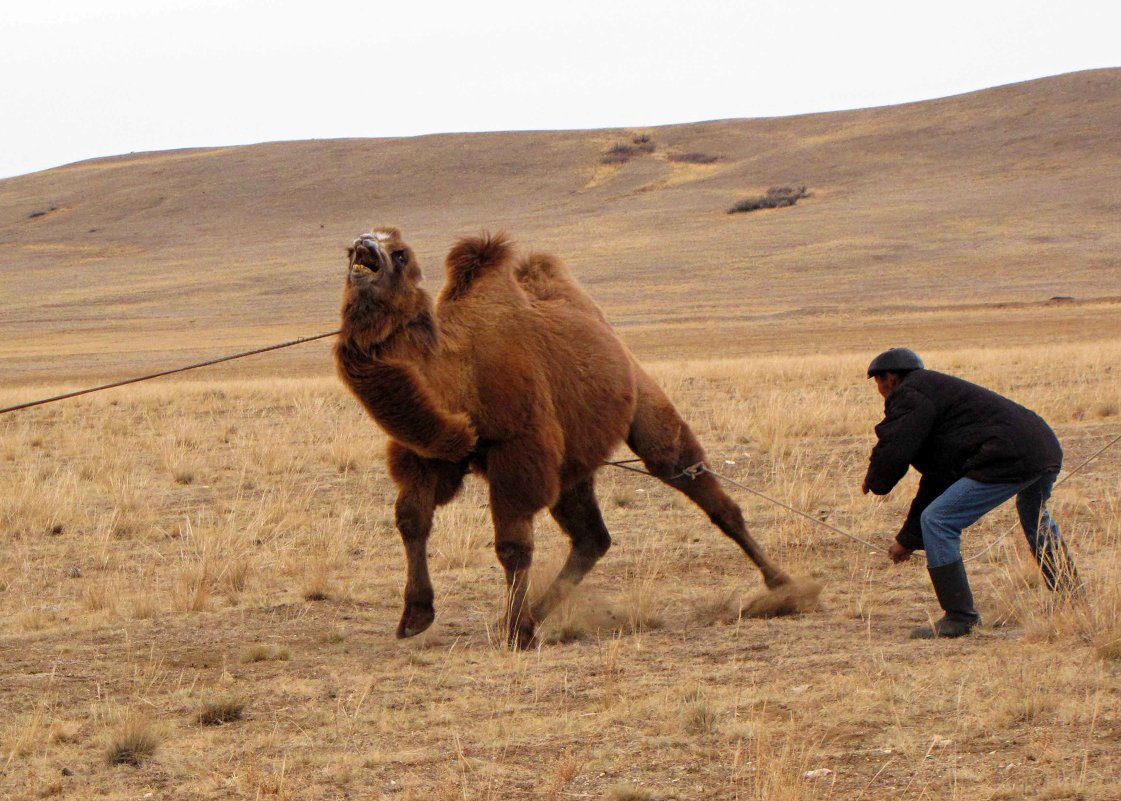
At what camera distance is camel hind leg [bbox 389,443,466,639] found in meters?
7.43

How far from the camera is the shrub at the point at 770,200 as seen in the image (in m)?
66.2

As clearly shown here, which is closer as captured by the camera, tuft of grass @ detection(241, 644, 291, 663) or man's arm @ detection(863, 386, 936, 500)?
man's arm @ detection(863, 386, 936, 500)

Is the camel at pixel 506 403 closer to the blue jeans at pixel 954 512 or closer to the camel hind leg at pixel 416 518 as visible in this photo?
the camel hind leg at pixel 416 518

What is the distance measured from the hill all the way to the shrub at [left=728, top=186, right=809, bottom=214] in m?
0.88

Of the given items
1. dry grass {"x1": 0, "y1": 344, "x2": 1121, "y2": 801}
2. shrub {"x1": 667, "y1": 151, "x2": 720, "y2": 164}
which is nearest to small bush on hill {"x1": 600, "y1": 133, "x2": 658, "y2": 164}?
shrub {"x1": 667, "y1": 151, "x2": 720, "y2": 164}

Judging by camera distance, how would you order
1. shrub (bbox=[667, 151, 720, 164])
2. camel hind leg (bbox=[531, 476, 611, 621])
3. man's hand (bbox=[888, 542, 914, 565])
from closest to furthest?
man's hand (bbox=[888, 542, 914, 565])
camel hind leg (bbox=[531, 476, 611, 621])
shrub (bbox=[667, 151, 720, 164])

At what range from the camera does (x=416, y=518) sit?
24.3 feet

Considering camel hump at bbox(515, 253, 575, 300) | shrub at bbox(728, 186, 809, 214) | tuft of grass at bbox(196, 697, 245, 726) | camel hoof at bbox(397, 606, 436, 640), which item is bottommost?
camel hoof at bbox(397, 606, 436, 640)

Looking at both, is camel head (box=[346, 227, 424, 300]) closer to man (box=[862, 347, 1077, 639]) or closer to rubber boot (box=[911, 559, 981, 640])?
man (box=[862, 347, 1077, 639])

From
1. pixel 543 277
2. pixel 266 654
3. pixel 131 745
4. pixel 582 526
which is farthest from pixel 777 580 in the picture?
pixel 131 745

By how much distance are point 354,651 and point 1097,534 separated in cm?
506

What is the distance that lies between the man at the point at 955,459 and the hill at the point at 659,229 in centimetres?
2146

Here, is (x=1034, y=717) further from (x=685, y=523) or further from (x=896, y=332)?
(x=896, y=332)

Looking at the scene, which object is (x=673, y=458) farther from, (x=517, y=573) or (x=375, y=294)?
(x=375, y=294)
